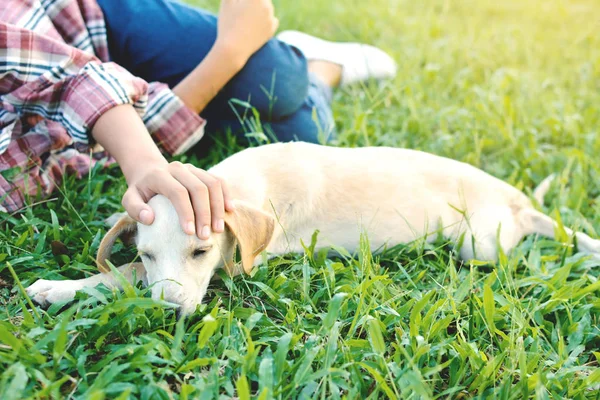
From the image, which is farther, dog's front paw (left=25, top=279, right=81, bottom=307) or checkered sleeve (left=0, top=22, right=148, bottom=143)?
checkered sleeve (left=0, top=22, right=148, bottom=143)

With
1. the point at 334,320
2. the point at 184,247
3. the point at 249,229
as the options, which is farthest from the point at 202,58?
the point at 334,320

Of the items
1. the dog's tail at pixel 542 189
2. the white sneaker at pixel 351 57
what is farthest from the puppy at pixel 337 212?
the white sneaker at pixel 351 57


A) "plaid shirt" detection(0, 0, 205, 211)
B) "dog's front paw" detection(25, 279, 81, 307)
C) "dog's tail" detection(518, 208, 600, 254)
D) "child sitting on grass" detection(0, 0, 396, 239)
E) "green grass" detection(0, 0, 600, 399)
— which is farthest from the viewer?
"dog's tail" detection(518, 208, 600, 254)

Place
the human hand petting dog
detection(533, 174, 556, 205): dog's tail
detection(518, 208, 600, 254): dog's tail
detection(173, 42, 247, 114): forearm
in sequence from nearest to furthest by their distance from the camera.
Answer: the human hand petting dog → detection(518, 208, 600, 254): dog's tail → detection(173, 42, 247, 114): forearm → detection(533, 174, 556, 205): dog's tail

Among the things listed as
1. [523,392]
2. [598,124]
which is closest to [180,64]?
[523,392]

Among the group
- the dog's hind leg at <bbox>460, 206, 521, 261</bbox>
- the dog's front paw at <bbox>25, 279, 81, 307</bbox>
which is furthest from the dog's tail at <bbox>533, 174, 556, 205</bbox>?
the dog's front paw at <bbox>25, 279, 81, 307</bbox>

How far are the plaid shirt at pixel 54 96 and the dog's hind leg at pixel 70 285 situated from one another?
61 cm

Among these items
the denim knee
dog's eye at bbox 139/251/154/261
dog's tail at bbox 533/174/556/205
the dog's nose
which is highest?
the denim knee

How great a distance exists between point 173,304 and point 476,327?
3.63ft

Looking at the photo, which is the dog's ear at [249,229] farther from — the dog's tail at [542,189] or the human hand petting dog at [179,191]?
the dog's tail at [542,189]

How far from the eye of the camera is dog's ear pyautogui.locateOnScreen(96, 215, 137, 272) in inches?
88.4

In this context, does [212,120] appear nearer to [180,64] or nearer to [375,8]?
[180,64]

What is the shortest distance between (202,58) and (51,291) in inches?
65.8

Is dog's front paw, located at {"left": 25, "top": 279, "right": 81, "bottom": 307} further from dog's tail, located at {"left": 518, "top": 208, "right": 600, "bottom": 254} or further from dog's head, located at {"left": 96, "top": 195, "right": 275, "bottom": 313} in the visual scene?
dog's tail, located at {"left": 518, "top": 208, "right": 600, "bottom": 254}
